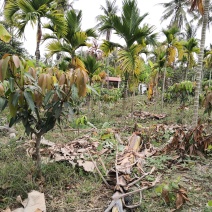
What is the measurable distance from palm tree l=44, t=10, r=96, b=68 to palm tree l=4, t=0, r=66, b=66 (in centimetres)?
39

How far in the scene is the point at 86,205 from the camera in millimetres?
2865

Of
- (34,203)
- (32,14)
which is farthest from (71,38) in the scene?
(34,203)

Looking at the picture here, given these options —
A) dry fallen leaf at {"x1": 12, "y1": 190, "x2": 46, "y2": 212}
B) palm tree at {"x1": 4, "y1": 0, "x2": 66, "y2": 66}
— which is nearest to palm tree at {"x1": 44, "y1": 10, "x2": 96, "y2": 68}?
palm tree at {"x1": 4, "y1": 0, "x2": 66, "y2": 66}

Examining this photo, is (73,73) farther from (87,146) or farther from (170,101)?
(170,101)

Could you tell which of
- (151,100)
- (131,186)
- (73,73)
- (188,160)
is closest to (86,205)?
(131,186)

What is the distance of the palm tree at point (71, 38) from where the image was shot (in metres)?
7.90

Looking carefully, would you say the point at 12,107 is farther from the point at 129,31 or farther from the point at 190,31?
the point at 190,31

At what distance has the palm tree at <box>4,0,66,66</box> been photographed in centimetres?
686

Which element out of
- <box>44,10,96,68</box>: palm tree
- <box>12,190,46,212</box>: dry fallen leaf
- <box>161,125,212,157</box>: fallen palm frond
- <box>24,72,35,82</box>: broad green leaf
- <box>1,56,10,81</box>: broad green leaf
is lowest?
<box>12,190,46,212</box>: dry fallen leaf

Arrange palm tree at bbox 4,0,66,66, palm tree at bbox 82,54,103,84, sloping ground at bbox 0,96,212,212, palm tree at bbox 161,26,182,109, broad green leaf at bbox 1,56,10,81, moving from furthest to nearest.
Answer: palm tree at bbox 161,26,182,109, palm tree at bbox 82,54,103,84, palm tree at bbox 4,0,66,66, sloping ground at bbox 0,96,212,212, broad green leaf at bbox 1,56,10,81

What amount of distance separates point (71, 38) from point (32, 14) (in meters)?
1.57

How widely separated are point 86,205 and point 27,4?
5.89 meters

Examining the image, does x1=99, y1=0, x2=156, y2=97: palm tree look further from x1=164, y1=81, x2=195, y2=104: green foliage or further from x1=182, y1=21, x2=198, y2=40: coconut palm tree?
x1=182, y1=21, x2=198, y2=40: coconut palm tree

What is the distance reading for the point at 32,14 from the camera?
22.8 feet
